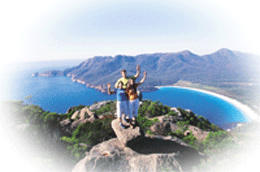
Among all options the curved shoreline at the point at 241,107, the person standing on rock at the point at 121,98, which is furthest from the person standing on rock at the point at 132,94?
the curved shoreline at the point at 241,107

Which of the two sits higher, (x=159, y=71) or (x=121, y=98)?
(x=121, y=98)

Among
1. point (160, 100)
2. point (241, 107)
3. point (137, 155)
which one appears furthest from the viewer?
point (160, 100)

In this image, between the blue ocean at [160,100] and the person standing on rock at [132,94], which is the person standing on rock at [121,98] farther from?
the blue ocean at [160,100]

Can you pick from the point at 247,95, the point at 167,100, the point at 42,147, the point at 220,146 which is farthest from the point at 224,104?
the point at 42,147

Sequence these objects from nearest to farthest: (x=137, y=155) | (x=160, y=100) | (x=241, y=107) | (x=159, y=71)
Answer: (x=137, y=155) < (x=241, y=107) < (x=160, y=100) < (x=159, y=71)

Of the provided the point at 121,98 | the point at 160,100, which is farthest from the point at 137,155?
the point at 160,100

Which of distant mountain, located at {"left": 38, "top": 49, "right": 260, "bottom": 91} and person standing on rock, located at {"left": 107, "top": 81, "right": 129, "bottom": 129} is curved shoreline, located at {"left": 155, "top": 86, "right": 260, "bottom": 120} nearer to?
distant mountain, located at {"left": 38, "top": 49, "right": 260, "bottom": 91}

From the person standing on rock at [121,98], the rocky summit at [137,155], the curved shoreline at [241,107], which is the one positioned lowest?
the curved shoreline at [241,107]

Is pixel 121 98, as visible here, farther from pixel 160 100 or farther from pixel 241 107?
pixel 241 107
